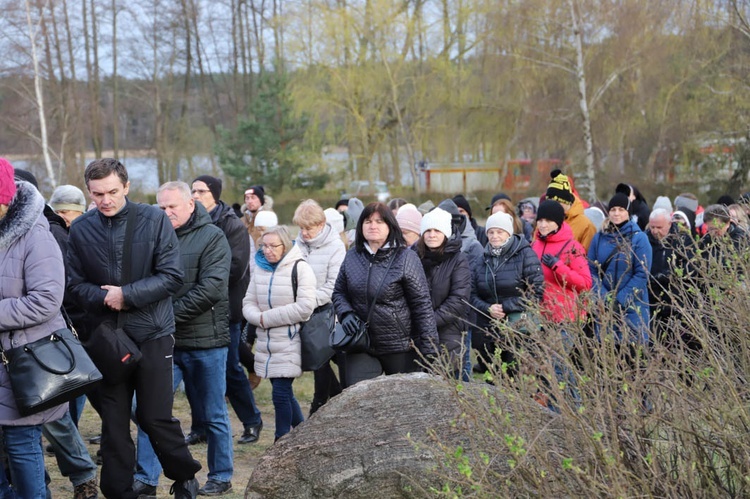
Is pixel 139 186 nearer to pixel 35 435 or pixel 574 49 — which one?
pixel 574 49

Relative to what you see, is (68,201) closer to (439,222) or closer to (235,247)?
(235,247)

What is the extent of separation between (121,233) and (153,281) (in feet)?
1.01

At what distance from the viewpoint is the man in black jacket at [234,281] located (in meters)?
6.91

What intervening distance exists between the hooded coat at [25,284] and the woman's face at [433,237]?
2.62 m

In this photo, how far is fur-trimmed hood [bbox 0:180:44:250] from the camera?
14.2ft

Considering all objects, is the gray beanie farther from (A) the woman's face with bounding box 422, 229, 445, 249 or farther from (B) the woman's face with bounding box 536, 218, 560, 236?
(B) the woman's face with bounding box 536, 218, 560, 236

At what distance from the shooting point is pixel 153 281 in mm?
4770

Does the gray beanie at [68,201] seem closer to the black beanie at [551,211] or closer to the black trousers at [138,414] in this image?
the black trousers at [138,414]

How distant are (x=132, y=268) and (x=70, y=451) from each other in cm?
122

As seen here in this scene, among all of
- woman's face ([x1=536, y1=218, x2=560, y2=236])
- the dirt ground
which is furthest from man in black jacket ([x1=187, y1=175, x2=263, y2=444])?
woman's face ([x1=536, y1=218, x2=560, y2=236])

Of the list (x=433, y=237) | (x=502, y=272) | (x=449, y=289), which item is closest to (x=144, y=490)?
(x=449, y=289)

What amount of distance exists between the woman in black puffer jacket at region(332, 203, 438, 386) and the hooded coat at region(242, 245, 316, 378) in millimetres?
671

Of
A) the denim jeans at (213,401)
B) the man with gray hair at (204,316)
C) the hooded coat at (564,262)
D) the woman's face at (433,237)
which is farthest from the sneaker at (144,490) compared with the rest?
the hooded coat at (564,262)

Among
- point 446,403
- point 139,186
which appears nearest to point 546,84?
point 139,186
